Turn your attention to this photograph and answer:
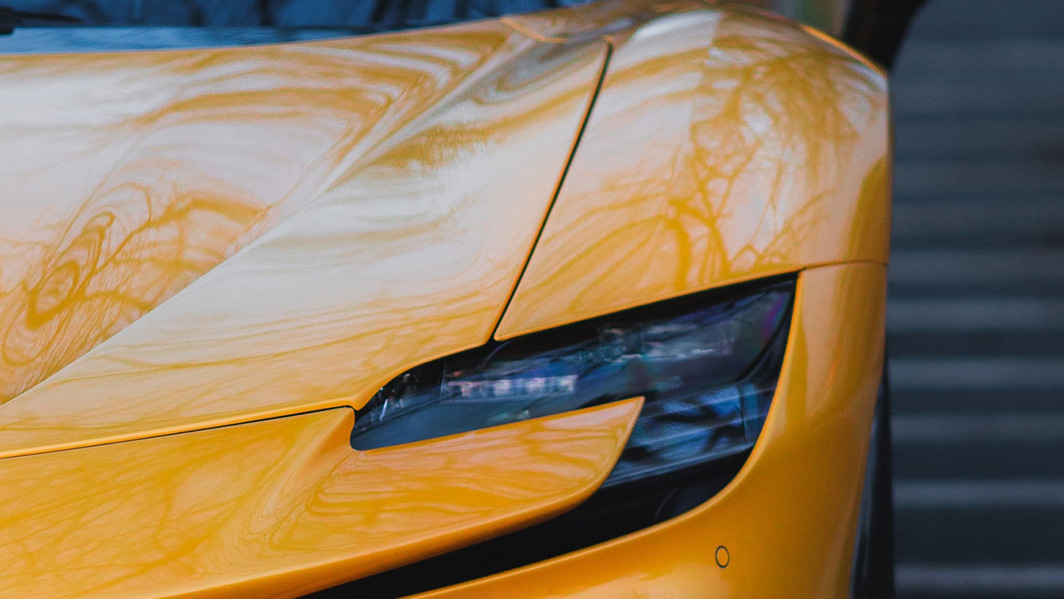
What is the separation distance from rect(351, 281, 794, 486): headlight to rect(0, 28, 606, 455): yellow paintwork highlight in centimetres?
3

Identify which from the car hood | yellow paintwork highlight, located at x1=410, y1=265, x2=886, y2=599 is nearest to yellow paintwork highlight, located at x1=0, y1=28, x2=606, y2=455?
the car hood

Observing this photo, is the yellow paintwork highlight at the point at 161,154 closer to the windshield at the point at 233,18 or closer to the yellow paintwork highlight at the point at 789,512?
the windshield at the point at 233,18

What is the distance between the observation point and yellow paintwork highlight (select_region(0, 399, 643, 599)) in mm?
713

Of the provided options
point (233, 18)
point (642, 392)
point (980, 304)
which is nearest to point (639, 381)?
point (642, 392)

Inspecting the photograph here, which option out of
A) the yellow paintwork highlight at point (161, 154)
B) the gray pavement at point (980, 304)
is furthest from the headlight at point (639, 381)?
the gray pavement at point (980, 304)

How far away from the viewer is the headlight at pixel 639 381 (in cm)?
82

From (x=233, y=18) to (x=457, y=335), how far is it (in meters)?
0.95

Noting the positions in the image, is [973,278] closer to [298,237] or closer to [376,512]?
[298,237]

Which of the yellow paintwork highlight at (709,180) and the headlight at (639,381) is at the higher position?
the yellow paintwork highlight at (709,180)

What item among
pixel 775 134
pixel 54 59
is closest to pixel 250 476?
pixel 775 134

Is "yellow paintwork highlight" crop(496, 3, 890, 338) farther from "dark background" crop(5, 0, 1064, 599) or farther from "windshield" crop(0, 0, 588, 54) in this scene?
"dark background" crop(5, 0, 1064, 599)

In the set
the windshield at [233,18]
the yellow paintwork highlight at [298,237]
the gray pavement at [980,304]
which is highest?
the windshield at [233,18]

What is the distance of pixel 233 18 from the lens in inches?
61.0

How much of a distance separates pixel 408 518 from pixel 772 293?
1.31 ft
